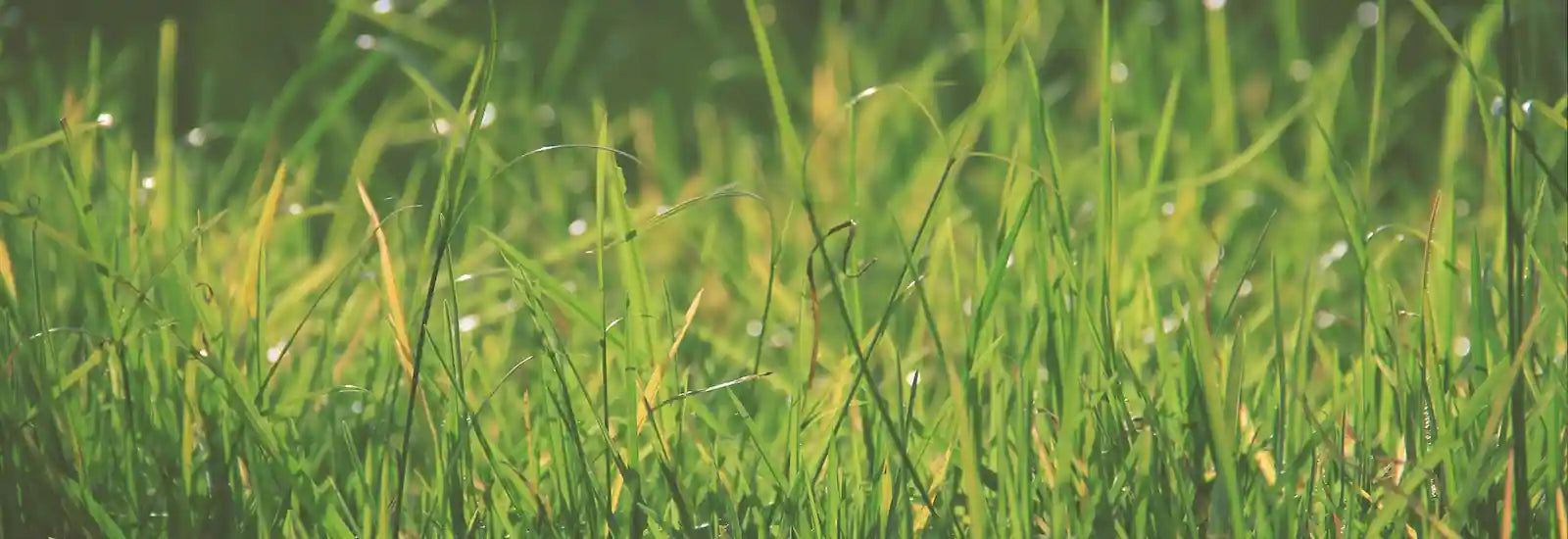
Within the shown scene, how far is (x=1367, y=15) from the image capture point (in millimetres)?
2416

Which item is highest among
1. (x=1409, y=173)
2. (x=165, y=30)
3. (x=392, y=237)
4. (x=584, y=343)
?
(x=165, y=30)

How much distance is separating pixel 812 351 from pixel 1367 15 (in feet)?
5.86

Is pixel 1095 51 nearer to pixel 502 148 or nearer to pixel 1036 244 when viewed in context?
pixel 502 148

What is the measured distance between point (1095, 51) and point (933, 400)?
1.11 m

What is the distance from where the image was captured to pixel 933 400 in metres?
1.25

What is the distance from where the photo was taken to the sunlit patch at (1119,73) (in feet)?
7.17

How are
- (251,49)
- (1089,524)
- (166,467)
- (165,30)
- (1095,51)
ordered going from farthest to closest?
(251,49)
(1095,51)
(165,30)
(166,467)
(1089,524)

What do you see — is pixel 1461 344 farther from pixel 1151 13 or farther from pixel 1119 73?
pixel 1151 13

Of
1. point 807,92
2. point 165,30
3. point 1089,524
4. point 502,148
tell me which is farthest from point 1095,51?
point 1089,524

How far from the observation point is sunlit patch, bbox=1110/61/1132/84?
2.19m

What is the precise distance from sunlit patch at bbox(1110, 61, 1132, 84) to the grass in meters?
0.24

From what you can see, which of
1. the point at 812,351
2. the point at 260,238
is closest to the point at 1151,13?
the point at 812,351

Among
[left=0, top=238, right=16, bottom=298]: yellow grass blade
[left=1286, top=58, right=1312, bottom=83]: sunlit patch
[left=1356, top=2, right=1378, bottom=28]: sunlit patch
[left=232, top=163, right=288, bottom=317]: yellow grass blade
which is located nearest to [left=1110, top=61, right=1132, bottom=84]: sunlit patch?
[left=1286, top=58, right=1312, bottom=83]: sunlit patch

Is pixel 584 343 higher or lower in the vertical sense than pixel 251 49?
lower
